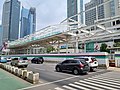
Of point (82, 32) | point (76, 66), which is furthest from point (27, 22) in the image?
point (76, 66)

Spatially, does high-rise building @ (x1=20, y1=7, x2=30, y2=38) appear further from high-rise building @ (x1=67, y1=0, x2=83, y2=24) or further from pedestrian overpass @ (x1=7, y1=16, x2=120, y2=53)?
pedestrian overpass @ (x1=7, y1=16, x2=120, y2=53)

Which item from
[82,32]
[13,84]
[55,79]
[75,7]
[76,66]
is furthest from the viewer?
[75,7]

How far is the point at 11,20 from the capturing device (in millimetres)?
102812

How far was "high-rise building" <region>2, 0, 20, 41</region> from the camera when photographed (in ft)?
336

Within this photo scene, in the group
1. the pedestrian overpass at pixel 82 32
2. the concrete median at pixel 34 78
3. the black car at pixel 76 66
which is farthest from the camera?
the pedestrian overpass at pixel 82 32

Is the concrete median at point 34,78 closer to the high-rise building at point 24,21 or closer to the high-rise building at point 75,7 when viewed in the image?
the high-rise building at point 75,7

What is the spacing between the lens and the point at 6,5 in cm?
10494

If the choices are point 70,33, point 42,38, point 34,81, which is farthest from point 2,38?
point 34,81

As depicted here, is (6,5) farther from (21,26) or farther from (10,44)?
(10,44)

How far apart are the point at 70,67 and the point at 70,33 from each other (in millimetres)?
20631

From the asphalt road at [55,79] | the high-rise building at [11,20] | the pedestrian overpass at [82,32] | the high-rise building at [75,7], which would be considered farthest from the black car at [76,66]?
the high-rise building at [11,20]

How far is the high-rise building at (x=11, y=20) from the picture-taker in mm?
102300

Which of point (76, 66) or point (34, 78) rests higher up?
point (76, 66)

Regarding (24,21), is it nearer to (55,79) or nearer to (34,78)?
(55,79)
